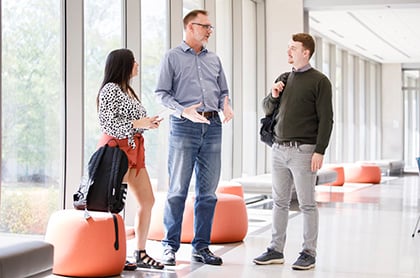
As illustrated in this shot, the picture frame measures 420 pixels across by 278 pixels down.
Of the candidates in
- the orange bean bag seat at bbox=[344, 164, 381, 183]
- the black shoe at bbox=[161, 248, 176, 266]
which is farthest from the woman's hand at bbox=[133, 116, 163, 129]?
the orange bean bag seat at bbox=[344, 164, 381, 183]

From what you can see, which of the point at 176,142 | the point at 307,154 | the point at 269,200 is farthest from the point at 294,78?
the point at 269,200

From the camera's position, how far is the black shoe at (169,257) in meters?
5.61

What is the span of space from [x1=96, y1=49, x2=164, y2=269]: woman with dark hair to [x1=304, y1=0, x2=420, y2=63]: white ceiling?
25.3 ft

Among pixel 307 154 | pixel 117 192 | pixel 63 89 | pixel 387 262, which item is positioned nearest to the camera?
pixel 117 192

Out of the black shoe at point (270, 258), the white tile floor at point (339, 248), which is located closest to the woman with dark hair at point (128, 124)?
the white tile floor at point (339, 248)

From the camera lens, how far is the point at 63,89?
6531 mm

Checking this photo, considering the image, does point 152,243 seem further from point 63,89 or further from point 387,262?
point 387,262

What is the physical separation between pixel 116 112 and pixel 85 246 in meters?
0.93

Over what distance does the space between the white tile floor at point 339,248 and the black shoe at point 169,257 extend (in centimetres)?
6

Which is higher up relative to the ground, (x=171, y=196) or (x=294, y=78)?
(x=294, y=78)

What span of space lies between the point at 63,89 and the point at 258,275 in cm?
244

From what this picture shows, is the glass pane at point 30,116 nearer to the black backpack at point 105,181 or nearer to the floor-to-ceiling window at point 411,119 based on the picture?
the black backpack at point 105,181

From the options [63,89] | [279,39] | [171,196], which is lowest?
[171,196]

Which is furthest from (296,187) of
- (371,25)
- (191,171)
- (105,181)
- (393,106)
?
(393,106)
